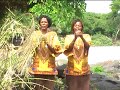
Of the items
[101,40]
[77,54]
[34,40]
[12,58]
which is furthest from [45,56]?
[101,40]

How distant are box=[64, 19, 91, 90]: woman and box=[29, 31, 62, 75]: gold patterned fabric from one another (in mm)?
201

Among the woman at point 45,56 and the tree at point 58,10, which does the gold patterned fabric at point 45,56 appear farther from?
the tree at point 58,10

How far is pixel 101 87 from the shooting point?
8297 millimetres

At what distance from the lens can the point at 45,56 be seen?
17.5 feet

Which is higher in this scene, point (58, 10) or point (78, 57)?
point (58, 10)

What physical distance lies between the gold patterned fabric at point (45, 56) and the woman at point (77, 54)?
0.66 feet

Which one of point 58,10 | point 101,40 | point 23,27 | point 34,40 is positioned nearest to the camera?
point 23,27

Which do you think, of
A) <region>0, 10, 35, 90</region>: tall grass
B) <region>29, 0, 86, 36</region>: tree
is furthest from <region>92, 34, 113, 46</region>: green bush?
<region>0, 10, 35, 90</region>: tall grass

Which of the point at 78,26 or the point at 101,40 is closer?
the point at 78,26

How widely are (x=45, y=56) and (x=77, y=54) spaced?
1.52 feet

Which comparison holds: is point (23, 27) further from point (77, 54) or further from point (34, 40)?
point (77, 54)

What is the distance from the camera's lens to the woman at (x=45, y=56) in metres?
5.30

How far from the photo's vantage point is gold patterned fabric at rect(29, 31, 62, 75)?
530 centimetres

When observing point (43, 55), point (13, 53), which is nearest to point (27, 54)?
point (13, 53)
